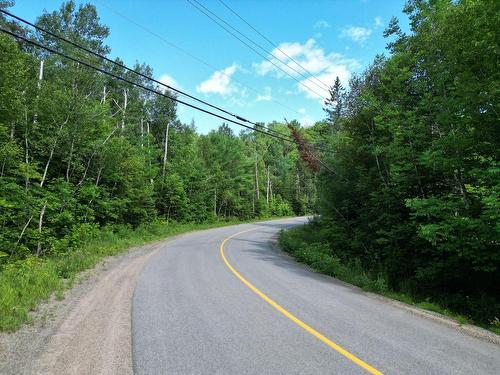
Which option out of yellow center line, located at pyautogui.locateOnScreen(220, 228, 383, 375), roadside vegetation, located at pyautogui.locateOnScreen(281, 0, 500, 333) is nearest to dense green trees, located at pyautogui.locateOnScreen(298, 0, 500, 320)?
roadside vegetation, located at pyautogui.locateOnScreen(281, 0, 500, 333)

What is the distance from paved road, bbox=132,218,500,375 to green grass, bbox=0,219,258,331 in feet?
6.90

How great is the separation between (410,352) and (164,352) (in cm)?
346

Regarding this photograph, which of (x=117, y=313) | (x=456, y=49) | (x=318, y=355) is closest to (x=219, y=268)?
(x=117, y=313)

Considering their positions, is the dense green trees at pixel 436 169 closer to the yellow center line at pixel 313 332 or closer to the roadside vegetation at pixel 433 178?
the roadside vegetation at pixel 433 178

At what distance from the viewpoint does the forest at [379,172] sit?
9.27m

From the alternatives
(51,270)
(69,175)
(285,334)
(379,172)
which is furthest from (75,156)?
(285,334)

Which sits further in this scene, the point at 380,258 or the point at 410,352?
the point at 380,258

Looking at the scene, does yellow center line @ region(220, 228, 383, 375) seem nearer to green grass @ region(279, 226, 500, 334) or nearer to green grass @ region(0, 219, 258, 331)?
green grass @ region(279, 226, 500, 334)

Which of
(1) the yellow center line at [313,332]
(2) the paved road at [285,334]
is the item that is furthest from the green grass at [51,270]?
(1) the yellow center line at [313,332]

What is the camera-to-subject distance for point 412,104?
46.8 ft

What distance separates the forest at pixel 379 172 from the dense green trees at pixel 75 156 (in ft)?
0.31

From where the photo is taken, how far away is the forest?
9.27 meters

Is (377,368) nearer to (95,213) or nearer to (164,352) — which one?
(164,352)

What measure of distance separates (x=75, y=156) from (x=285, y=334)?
17.1 m
